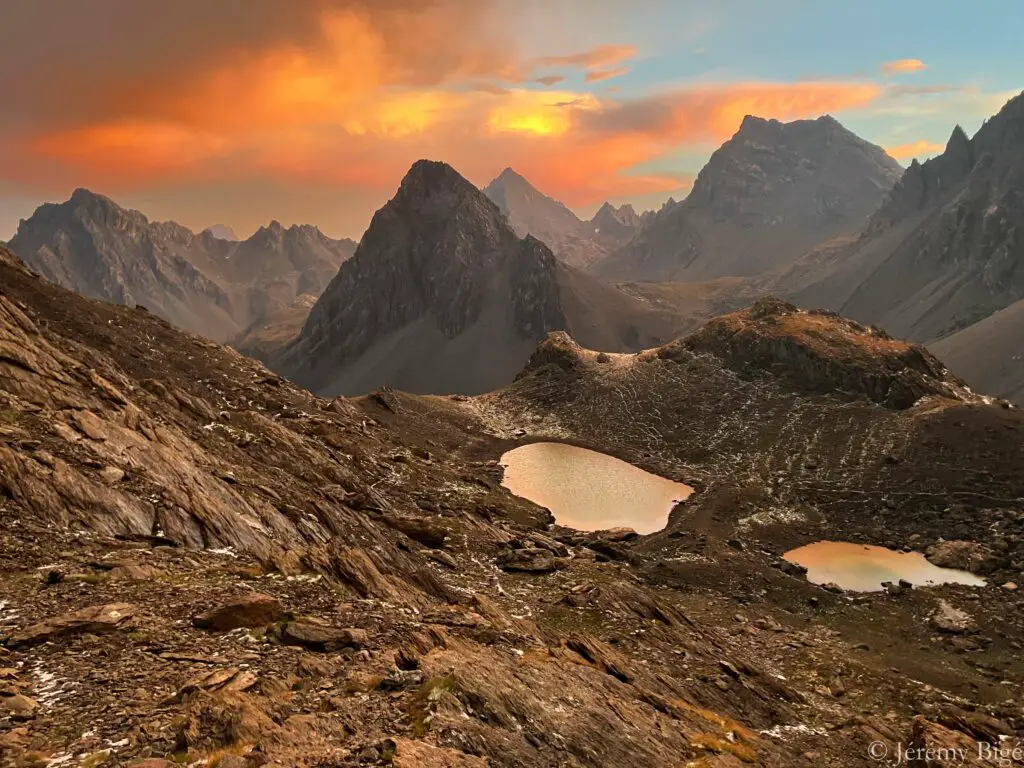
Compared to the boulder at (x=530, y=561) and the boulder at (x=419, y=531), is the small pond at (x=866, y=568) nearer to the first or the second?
the boulder at (x=530, y=561)

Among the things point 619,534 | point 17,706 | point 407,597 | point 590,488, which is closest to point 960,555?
point 619,534

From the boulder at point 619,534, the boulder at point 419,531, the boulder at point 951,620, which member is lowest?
the boulder at point 951,620

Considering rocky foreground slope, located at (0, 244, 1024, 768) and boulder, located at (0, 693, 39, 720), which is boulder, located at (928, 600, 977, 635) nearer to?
rocky foreground slope, located at (0, 244, 1024, 768)

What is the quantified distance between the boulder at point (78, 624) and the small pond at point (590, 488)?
200ft

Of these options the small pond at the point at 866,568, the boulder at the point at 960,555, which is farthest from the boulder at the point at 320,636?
the boulder at the point at 960,555

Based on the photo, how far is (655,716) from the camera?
2497 centimetres

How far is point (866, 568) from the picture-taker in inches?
2559

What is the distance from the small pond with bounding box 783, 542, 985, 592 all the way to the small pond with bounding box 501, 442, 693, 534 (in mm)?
18702

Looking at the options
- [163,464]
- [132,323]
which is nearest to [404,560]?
[163,464]

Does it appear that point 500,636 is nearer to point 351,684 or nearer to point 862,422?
point 351,684

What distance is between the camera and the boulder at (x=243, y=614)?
71.9 feet

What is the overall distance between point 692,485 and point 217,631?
267 feet

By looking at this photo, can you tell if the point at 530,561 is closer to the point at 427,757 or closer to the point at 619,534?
the point at 619,534

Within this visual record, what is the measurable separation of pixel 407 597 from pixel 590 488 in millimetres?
64268
